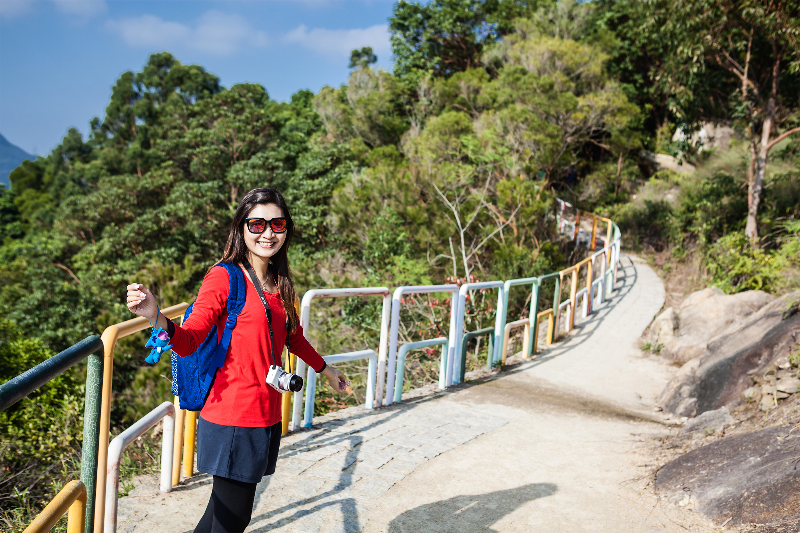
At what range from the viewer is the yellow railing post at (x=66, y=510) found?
168 cm

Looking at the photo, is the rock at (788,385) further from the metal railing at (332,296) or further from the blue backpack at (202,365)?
the blue backpack at (202,365)

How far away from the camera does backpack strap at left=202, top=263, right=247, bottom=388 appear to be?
7.18 ft

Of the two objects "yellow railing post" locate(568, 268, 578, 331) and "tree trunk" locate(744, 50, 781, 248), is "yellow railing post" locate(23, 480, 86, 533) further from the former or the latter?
"tree trunk" locate(744, 50, 781, 248)

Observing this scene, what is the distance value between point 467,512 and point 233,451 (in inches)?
75.8

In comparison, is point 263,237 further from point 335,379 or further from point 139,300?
point 335,379

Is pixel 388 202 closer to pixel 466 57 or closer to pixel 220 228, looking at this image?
pixel 220 228

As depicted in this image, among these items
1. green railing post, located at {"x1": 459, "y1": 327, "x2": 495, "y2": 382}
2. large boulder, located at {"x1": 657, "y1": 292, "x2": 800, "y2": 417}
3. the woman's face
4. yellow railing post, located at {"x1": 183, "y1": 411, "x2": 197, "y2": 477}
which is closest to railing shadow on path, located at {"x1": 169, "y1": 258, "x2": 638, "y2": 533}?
yellow railing post, located at {"x1": 183, "y1": 411, "x2": 197, "y2": 477}

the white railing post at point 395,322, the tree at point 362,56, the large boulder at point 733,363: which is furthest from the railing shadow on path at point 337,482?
the tree at point 362,56

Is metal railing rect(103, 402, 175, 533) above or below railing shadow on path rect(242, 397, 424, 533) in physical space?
above

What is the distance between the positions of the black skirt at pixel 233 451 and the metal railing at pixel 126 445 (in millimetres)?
768

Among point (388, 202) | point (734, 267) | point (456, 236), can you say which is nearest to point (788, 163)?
point (734, 267)

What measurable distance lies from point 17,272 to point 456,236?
2084cm

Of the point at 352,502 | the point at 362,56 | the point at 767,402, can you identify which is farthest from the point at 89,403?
the point at 362,56

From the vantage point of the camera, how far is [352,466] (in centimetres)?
412
